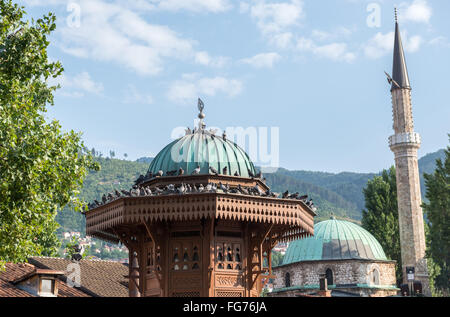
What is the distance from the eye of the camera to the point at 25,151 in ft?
47.7

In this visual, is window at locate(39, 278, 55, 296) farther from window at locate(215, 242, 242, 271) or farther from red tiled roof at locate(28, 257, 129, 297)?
window at locate(215, 242, 242, 271)

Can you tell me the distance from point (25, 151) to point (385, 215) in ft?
171

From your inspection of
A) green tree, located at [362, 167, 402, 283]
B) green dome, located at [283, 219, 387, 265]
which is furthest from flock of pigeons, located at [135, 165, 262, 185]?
green tree, located at [362, 167, 402, 283]

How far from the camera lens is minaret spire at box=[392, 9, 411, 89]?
5985cm

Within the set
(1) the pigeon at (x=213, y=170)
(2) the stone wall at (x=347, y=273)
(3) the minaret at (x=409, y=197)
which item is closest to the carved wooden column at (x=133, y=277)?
(1) the pigeon at (x=213, y=170)

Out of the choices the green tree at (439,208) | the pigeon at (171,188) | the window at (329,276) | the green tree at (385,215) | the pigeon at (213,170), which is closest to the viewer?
the pigeon at (171,188)

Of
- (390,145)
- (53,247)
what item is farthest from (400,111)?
(53,247)

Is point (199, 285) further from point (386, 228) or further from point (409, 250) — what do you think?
point (386, 228)

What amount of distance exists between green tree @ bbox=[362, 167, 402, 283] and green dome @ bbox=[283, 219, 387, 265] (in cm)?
758

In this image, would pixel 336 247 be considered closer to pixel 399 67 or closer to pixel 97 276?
pixel 399 67

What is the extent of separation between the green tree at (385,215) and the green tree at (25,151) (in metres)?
47.4

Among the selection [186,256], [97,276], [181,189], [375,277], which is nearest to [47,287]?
[97,276]

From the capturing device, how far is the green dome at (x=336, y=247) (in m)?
Answer: 50.6

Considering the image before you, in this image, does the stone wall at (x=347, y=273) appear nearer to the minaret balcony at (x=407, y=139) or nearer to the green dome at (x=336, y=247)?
the green dome at (x=336, y=247)
